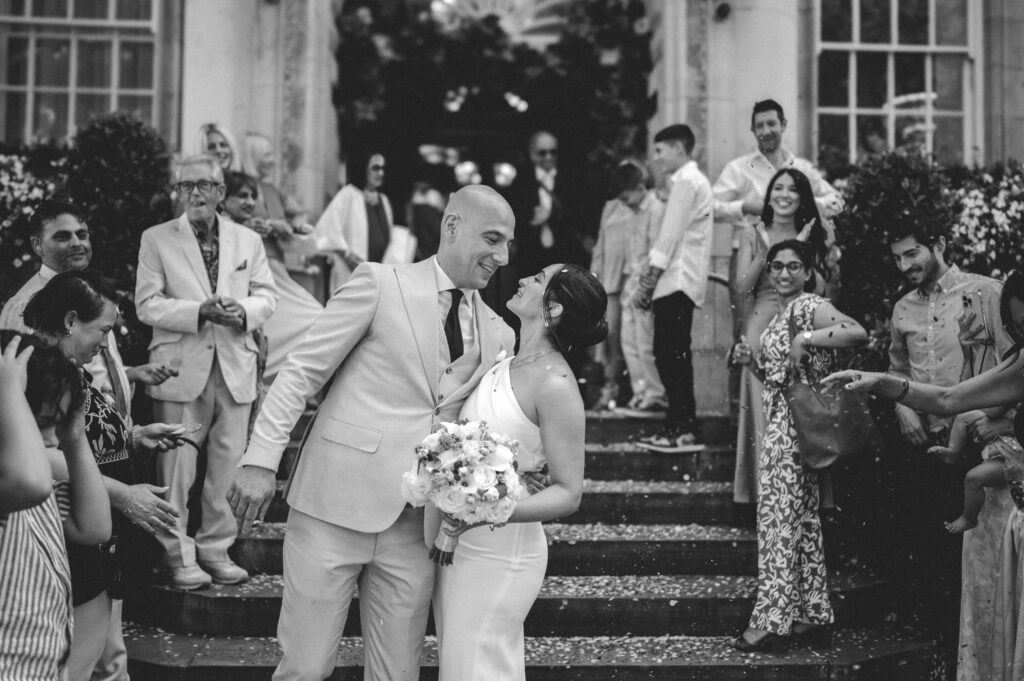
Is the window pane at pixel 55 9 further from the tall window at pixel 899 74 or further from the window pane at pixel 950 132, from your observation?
the window pane at pixel 950 132

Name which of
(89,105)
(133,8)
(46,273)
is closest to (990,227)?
(46,273)

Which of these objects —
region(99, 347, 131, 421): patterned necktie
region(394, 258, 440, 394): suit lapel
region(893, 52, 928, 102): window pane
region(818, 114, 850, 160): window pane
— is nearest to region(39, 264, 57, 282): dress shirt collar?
region(99, 347, 131, 421): patterned necktie

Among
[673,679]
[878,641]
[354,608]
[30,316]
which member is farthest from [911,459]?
[30,316]

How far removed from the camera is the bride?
3.60 metres

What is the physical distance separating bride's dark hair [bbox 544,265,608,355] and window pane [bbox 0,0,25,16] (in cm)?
814

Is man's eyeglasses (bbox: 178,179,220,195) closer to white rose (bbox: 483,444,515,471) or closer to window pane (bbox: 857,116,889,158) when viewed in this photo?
white rose (bbox: 483,444,515,471)

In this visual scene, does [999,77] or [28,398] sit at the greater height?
[999,77]

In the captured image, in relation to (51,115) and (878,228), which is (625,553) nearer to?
(878,228)

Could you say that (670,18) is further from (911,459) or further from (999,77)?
(911,459)

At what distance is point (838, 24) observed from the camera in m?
10.2

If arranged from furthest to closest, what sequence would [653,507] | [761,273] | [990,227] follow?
[990,227], [653,507], [761,273]

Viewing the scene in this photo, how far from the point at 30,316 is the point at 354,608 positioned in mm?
2518

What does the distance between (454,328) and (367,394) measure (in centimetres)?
42

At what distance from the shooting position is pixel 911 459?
6.18 m
